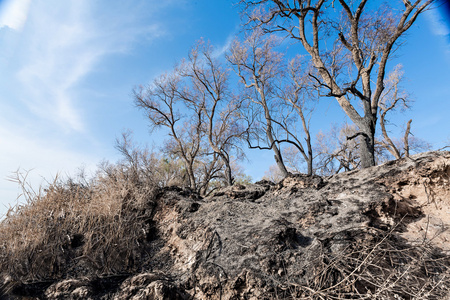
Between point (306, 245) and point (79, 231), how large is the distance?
3926 millimetres

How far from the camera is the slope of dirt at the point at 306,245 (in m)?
2.94

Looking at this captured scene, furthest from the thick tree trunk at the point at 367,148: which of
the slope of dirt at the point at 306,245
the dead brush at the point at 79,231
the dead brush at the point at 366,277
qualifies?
the dead brush at the point at 79,231

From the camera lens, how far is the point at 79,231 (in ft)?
16.5

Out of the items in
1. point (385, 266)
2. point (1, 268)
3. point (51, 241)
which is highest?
point (51, 241)

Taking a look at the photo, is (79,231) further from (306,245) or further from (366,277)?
(366,277)

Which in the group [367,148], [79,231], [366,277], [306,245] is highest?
[367,148]

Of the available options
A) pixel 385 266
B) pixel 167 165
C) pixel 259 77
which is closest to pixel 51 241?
pixel 385 266

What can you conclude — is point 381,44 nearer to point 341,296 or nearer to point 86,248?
point 341,296

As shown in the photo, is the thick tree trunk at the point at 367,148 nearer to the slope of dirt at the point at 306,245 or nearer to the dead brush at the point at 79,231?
the slope of dirt at the point at 306,245

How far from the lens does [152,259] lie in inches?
175

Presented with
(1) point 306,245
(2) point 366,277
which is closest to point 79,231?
(1) point 306,245

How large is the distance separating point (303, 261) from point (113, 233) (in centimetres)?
311

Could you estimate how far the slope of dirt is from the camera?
294 centimetres

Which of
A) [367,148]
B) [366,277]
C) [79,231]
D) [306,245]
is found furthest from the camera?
[367,148]
